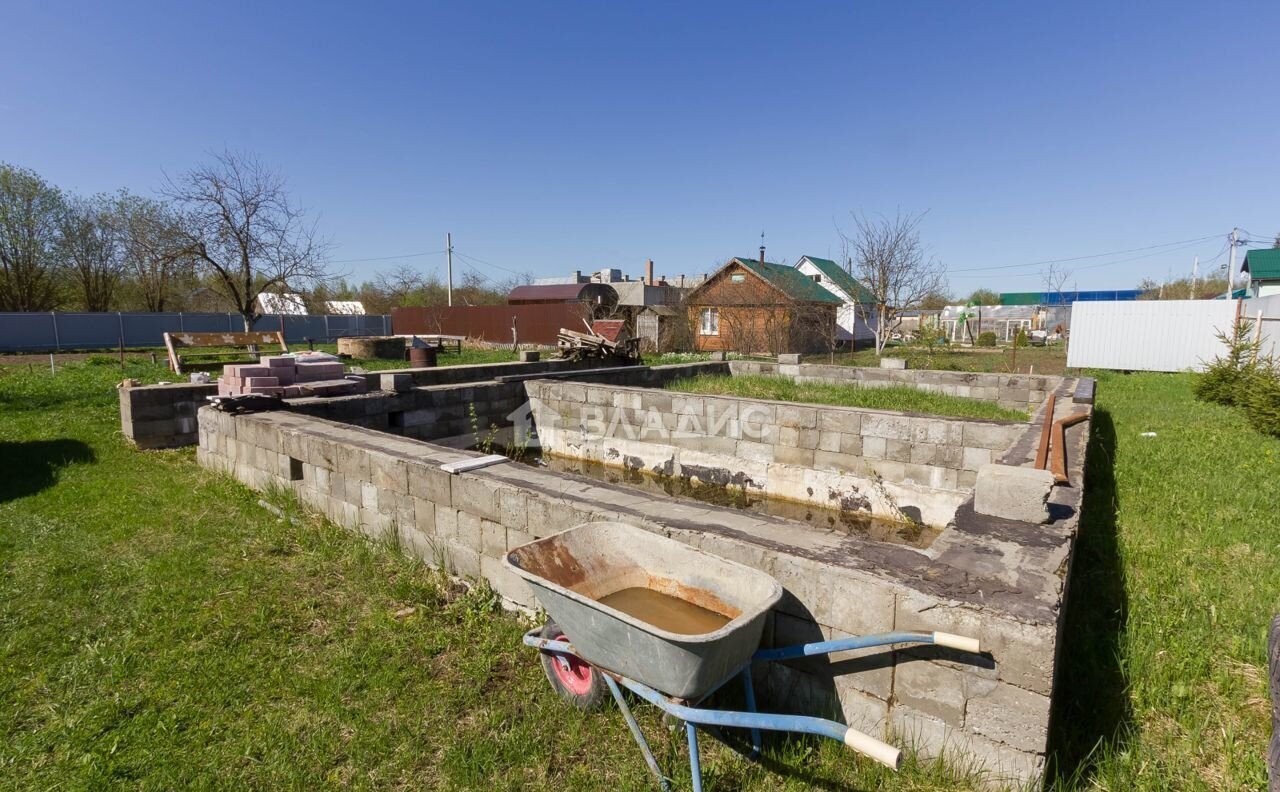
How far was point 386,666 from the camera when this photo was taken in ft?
9.93

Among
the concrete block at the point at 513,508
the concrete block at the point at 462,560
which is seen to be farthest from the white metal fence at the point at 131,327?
the concrete block at the point at 513,508

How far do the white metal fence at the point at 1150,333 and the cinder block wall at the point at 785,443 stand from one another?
1409 centimetres

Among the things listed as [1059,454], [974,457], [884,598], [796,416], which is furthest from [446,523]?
[974,457]

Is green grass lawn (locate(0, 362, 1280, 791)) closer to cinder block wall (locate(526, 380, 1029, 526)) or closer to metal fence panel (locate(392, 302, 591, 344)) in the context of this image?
cinder block wall (locate(526, 380, 1029, 526))

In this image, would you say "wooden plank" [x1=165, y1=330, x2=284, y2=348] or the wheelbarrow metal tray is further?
"wooden plank" [x1=165, y1=330, x2=284, y2=348]

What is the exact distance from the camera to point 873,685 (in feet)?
7.77

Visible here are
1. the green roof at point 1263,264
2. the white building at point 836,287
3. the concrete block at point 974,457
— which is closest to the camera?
the concrete block at point 974,457

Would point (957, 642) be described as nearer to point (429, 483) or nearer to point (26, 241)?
point (429, 483)

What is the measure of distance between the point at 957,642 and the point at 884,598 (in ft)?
1.06

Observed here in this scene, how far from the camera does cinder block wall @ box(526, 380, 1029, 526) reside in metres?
6.98

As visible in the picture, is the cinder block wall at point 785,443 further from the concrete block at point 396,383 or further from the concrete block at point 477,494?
the concrete block at point 477,494

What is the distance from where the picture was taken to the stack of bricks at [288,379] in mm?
6742

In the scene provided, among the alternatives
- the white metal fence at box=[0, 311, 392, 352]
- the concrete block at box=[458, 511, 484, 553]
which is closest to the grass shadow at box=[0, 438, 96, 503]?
the concrete block at box=[458, 511, 484, 553]

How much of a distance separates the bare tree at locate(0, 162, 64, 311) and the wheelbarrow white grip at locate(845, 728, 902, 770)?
36877mm
